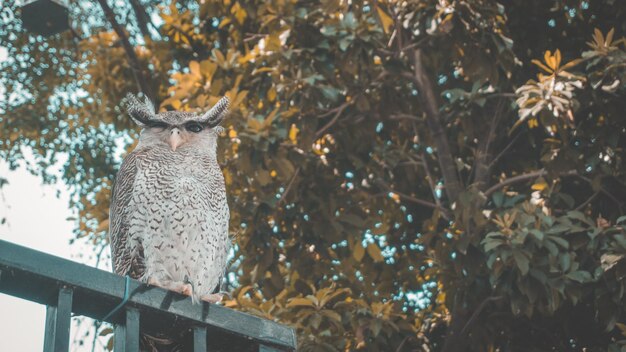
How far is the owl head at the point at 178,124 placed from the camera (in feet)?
16.6

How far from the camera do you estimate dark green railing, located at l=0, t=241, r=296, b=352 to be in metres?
2.57

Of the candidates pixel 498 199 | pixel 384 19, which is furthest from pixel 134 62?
pixel 498 199

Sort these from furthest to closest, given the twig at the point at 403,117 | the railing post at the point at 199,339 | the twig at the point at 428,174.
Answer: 1. the twig at the point at 403,117
2. the twig at the point at 428,174
3. the railing post at the point at 199,339

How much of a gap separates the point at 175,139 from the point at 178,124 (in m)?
0.15

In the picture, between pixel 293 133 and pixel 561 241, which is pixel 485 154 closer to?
pixel 293 133

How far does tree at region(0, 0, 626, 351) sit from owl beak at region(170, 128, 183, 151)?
2.33 m

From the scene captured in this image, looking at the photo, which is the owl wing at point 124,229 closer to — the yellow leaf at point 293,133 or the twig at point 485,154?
the yellow leaf at point 293,133

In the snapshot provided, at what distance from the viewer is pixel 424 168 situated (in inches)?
350

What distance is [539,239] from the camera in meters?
6.75

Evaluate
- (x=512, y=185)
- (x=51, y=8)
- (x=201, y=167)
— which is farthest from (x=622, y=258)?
(x=51, y=8)

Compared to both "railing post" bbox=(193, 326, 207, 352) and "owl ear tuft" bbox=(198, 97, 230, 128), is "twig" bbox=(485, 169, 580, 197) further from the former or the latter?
"railing post" bbox=(193, 326, 207, 352)

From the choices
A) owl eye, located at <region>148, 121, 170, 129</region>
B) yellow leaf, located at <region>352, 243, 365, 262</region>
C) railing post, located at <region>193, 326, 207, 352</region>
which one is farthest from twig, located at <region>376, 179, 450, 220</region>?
railing post, located at <region>193, 326, 207, 352</region>

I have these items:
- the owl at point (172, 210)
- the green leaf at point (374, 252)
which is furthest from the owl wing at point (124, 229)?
the green leaf at point (374, 252)

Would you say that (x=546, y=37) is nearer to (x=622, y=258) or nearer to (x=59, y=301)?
(x=622, y=258)
